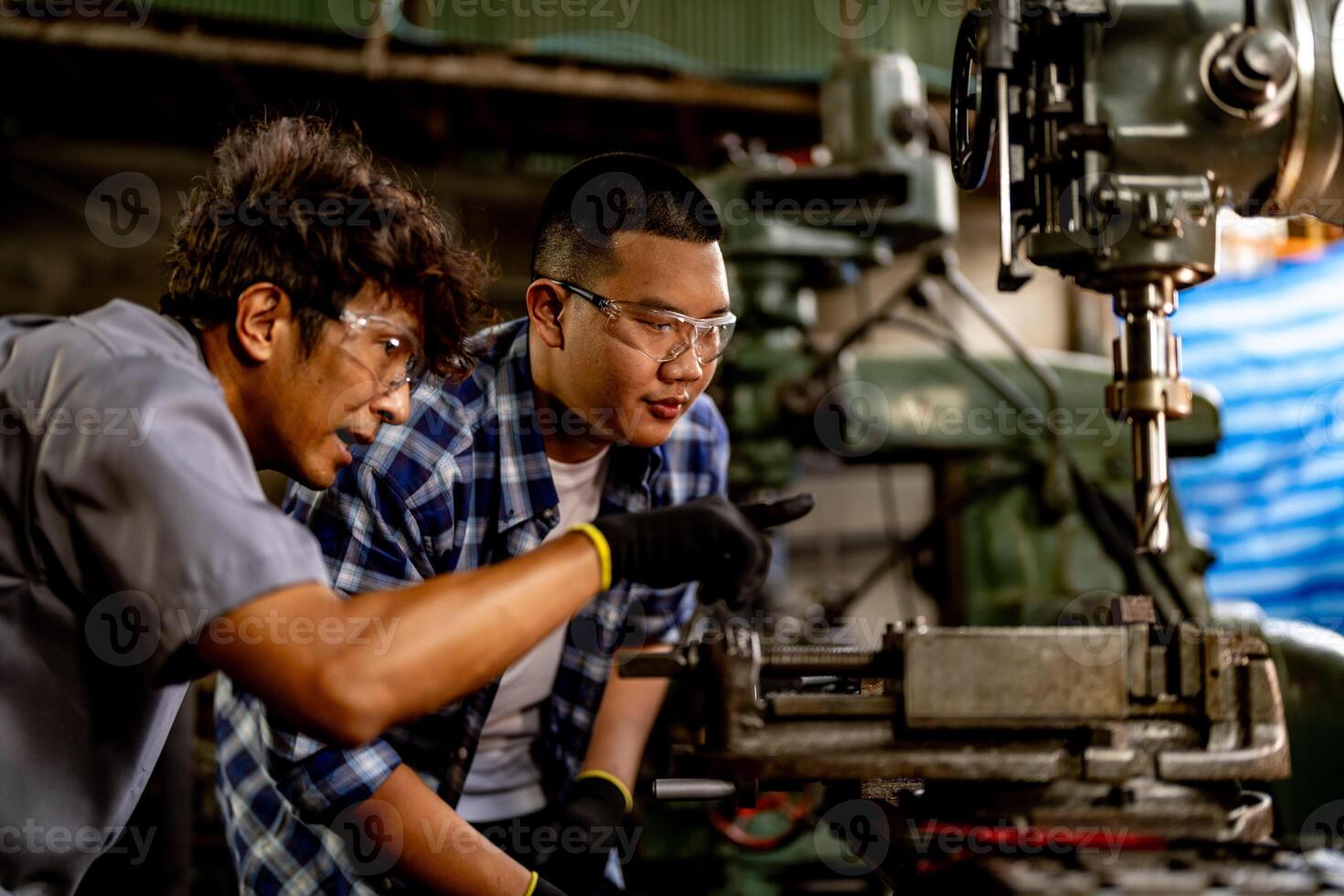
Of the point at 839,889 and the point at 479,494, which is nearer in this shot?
the point at 479,494

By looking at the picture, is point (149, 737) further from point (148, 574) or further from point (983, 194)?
point (983, 194)

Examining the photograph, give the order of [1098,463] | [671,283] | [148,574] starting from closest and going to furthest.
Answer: [148,574]
[671,283]
[1098,463]

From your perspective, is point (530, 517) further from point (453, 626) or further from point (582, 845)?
point (453, 626)

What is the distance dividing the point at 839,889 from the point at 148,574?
58.7 inches

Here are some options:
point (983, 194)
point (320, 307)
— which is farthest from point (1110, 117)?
point (983, 194)

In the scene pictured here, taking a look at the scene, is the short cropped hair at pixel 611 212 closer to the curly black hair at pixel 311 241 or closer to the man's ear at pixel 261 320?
the curly black hair at pixel 311 241

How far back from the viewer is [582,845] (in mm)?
1444

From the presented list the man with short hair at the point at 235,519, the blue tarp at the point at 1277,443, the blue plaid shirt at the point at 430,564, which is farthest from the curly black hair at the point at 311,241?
the blue tarp at the point at 1277,443

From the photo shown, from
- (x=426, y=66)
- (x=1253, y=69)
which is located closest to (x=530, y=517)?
(x=1253, y=69)

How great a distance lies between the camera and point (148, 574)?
0.88 metres

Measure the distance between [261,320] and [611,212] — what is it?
0.55m

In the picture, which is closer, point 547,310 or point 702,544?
point 702,544

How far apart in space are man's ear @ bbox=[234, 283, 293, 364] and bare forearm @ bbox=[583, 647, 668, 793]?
0.77 m

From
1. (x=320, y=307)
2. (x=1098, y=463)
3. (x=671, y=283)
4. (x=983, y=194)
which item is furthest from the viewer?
(x=983, y=194)
